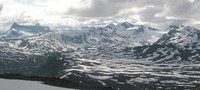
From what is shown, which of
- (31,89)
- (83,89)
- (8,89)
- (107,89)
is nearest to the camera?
(8,89)

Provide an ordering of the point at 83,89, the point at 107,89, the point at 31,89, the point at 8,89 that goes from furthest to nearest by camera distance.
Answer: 1. the point at 107,89
2. the point at 83,89
3. the point at 31,89
4. the point at 8,89

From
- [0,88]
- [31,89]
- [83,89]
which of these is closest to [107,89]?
[83,89]

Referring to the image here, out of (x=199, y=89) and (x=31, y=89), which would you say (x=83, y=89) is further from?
(x=199, y=89)

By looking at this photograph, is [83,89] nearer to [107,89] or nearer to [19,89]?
[107,89]

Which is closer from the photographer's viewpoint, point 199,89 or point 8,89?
point 8,89

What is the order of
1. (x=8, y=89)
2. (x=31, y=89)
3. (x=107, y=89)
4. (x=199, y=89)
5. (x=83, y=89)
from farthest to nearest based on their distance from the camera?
1. (x=199, y=89)
2. (x=107, y=89)
3. (x=83, y=89)
4. (x=31, y=89)
5. (x=8, y=89)

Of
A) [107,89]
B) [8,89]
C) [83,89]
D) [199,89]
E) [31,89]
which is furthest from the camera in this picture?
[199,89]

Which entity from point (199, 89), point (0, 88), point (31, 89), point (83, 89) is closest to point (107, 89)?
point (83, 89)

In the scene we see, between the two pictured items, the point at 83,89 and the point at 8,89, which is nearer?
the point at 8,89

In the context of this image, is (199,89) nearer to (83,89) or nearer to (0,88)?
(83,89)
